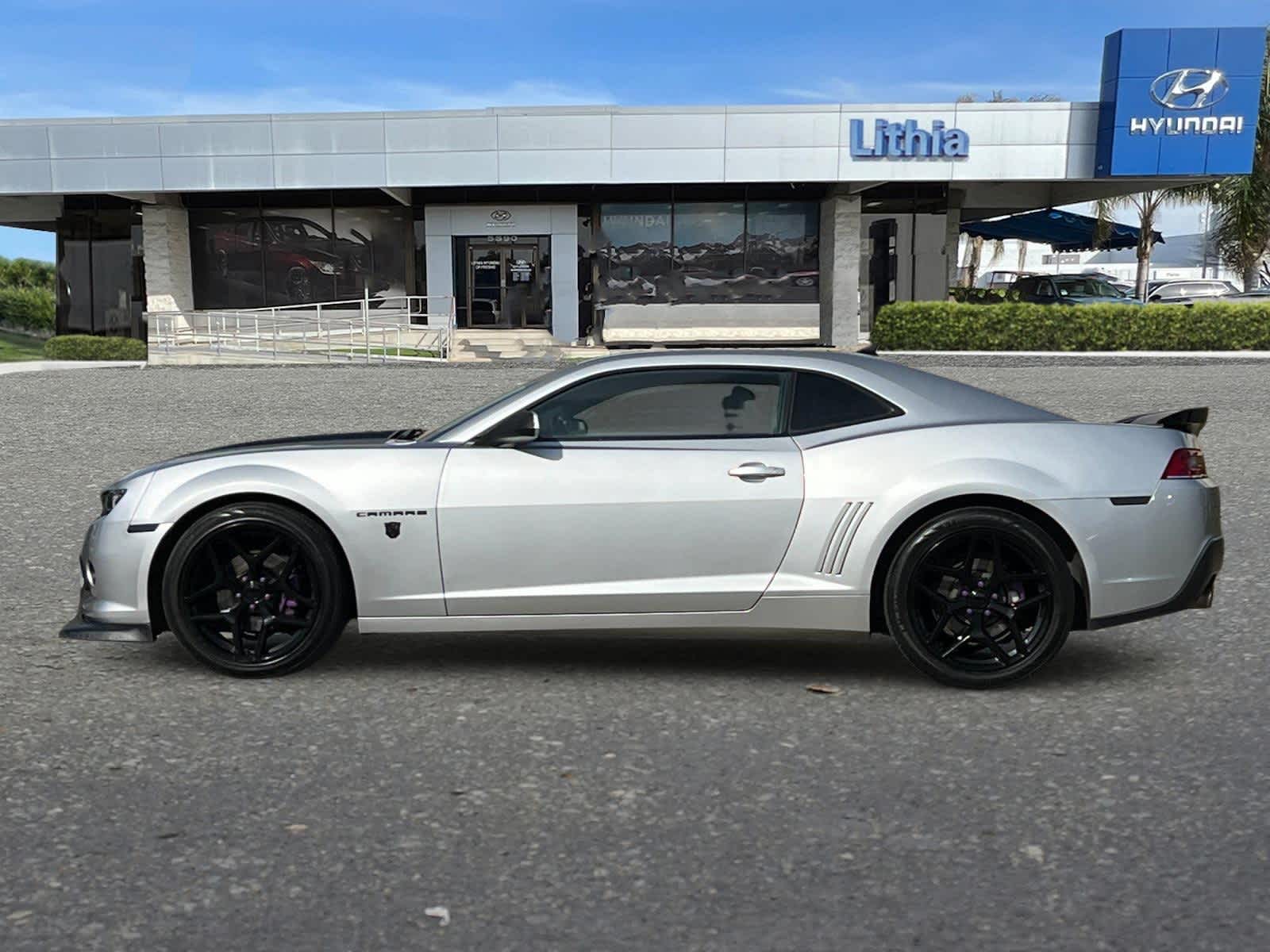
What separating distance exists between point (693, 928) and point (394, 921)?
72 centimetres

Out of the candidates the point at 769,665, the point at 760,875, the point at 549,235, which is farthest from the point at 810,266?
the point at 760,875

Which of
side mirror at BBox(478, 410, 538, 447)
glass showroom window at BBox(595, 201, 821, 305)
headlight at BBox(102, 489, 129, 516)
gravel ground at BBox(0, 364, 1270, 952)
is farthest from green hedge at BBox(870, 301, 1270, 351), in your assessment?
headlight at BBox(102, 489, 129, 516)

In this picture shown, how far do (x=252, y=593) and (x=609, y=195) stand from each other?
28.1 meters

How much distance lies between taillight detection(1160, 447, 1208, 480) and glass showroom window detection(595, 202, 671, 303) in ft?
90.9

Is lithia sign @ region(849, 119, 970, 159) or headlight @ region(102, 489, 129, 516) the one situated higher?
lithia sign @ region(849, 119, 970, 159)

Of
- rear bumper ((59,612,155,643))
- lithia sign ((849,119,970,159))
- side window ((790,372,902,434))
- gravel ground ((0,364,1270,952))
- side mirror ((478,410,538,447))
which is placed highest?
lithia sign ((849,119,970,159))

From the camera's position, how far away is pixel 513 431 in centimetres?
518

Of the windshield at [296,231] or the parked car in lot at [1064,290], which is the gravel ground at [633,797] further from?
the windshield at [296,231]

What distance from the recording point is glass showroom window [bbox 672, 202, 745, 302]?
32.3 meters

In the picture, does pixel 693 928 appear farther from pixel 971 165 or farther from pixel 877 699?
pixel 971 165

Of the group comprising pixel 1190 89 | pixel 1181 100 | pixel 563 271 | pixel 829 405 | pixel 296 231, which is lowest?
pixel 829 405

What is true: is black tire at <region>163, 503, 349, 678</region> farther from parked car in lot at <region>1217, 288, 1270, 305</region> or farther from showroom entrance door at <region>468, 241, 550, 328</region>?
parked car in lot at <region>1217, 288, 1270, 305</region>

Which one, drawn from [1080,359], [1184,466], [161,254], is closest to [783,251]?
[1080,359]

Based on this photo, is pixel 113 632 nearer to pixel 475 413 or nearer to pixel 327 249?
pixel 475 413
